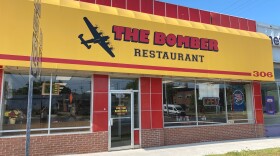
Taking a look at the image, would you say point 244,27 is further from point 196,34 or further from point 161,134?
point 161,134

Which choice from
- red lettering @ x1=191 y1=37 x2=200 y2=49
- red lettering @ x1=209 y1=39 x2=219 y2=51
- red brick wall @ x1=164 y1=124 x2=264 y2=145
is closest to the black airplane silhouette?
red lettering @ x1=191 y1=37 x2=200 y2=49

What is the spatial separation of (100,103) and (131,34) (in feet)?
9.90

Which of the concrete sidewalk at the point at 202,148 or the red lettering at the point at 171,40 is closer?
the concrete sidewalk at the point at 202,148

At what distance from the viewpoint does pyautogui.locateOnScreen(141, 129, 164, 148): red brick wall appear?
11.5 meters

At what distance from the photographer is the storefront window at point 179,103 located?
12.4 metres

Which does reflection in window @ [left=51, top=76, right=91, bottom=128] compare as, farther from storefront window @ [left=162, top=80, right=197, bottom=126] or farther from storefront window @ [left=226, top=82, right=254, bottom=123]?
storefront window @ [left=226, top=82, right=254, bottom=123]

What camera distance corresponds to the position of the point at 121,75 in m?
11.4

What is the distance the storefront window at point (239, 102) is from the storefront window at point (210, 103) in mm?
445

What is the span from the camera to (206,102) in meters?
13.7

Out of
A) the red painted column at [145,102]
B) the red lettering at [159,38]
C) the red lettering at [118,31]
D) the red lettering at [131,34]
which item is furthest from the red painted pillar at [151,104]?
the red lettering at [118,31]

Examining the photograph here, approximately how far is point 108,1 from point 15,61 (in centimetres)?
471

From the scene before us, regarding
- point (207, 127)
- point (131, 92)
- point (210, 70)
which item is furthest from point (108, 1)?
point (207, 127)

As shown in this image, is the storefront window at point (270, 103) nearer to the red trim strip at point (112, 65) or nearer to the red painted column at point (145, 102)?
the red trim strip at point (112, 65)

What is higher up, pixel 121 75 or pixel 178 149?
pixel 121 75
